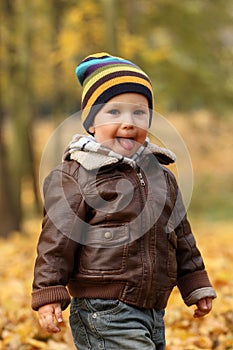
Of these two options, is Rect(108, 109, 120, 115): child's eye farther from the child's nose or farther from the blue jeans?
the blue jeans

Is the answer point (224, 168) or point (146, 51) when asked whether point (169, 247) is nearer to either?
point (146, 51)

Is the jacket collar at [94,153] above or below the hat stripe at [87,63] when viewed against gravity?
below

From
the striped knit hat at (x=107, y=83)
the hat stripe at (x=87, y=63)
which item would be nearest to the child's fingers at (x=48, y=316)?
the striped knit hat at (x=107, y=83)

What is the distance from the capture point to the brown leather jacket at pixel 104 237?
312cm

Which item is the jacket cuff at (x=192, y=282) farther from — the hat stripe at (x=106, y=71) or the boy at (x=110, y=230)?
the hat stripe at (x=106, y=71)

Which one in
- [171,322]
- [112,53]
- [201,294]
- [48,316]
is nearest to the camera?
[48,316]

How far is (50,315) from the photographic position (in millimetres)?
3066

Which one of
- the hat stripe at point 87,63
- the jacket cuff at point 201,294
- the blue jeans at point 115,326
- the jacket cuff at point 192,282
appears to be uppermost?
the hat stripe at point 87,63

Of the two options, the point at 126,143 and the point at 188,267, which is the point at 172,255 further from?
the point at 126,143

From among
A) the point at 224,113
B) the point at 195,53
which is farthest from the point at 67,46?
the point at 224,113

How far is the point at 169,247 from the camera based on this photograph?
10.8 ft

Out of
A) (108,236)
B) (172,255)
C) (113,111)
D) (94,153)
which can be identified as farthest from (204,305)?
(113,111)

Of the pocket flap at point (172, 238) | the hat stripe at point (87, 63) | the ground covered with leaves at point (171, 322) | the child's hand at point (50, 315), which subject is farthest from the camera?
the ground covered with leaves at point (171, 322)

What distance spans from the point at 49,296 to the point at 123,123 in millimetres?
885
